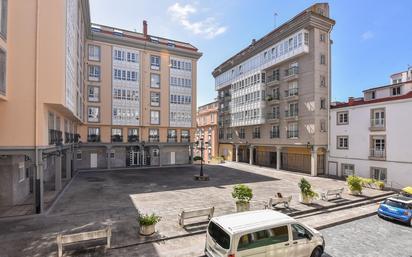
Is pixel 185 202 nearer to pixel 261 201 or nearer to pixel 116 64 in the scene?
pixel 261 201

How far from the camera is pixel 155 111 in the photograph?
1475 inches

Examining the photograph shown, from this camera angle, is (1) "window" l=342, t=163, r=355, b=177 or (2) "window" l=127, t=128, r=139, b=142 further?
(2) "window" l=127, t=128, r=139, b=142

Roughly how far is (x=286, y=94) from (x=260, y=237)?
97.8 ft

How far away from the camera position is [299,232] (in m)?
8.55

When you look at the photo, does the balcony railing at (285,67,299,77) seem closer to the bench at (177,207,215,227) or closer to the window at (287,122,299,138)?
the window at (287,122,299,138)

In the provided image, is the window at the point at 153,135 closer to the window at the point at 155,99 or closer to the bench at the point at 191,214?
the window at the point at 155,99

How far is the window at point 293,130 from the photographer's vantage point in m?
32.2

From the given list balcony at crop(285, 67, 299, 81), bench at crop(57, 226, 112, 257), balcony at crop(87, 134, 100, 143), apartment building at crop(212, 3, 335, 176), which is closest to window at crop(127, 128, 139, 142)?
balcony at crop(87, 134, 100, 143)

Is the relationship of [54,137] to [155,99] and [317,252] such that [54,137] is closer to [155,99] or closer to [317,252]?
[317,252]

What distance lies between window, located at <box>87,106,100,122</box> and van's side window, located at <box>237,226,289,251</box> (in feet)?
105

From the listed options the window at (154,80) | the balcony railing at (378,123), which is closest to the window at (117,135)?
the window at (154,80)

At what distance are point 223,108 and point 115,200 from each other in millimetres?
36115

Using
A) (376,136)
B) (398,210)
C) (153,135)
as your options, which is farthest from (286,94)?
(398,210)

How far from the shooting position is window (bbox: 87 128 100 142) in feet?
110
